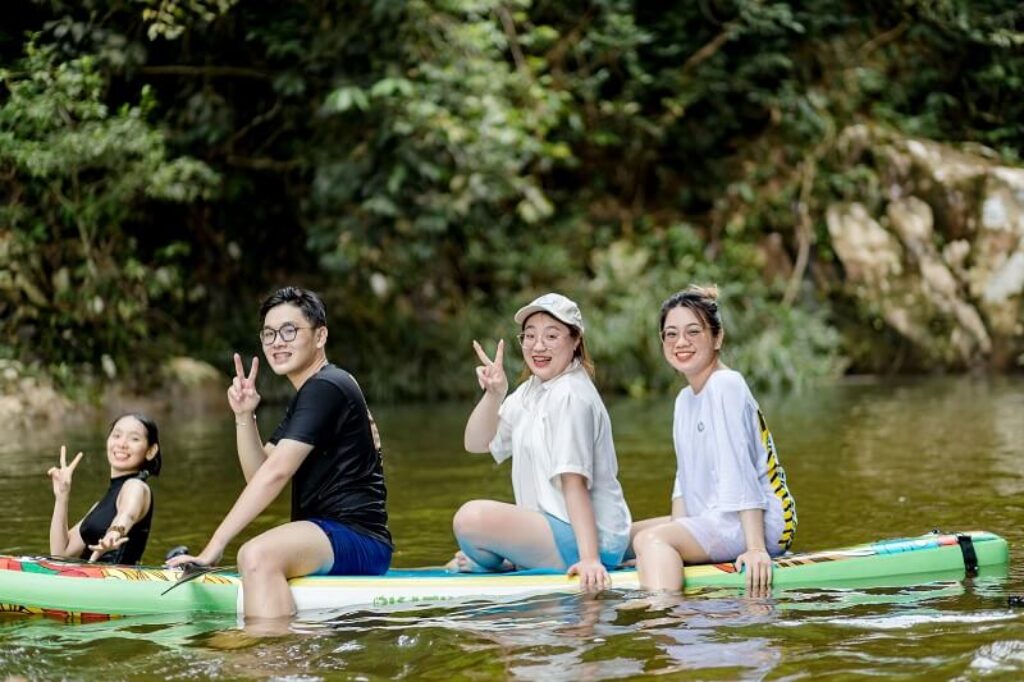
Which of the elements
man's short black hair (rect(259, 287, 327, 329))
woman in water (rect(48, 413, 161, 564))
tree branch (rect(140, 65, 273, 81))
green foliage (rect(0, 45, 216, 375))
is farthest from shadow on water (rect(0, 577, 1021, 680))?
tree branch (rect(140, 65, 273, 81))

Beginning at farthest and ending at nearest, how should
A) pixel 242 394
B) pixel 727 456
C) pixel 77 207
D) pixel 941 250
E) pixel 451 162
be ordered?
pixel 941 250
pixel 451 162
pixel 77 207
pixel 727 456
pixel 242 394

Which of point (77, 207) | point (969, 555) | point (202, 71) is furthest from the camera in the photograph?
point (202, 71)

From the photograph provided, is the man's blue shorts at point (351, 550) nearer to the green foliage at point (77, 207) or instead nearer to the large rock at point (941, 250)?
the green foliage at point (77, 207)

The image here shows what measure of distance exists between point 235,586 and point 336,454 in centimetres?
53

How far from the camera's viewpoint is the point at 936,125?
18.7m

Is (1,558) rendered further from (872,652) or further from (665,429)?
(665,429)

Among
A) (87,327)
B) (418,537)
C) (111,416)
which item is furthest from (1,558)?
(87,327)

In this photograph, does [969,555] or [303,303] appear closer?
[303,303]

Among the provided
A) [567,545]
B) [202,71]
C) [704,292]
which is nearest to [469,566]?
[567,545]

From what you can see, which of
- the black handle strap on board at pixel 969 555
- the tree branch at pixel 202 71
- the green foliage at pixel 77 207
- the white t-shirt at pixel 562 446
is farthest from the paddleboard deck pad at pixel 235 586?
the tree branch at pixel 202 71

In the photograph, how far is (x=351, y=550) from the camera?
434 cm

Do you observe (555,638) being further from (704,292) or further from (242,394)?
(704,292)

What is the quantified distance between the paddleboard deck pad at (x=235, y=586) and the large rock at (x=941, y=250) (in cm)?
1323

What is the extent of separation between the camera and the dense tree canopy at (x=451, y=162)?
1310cm
